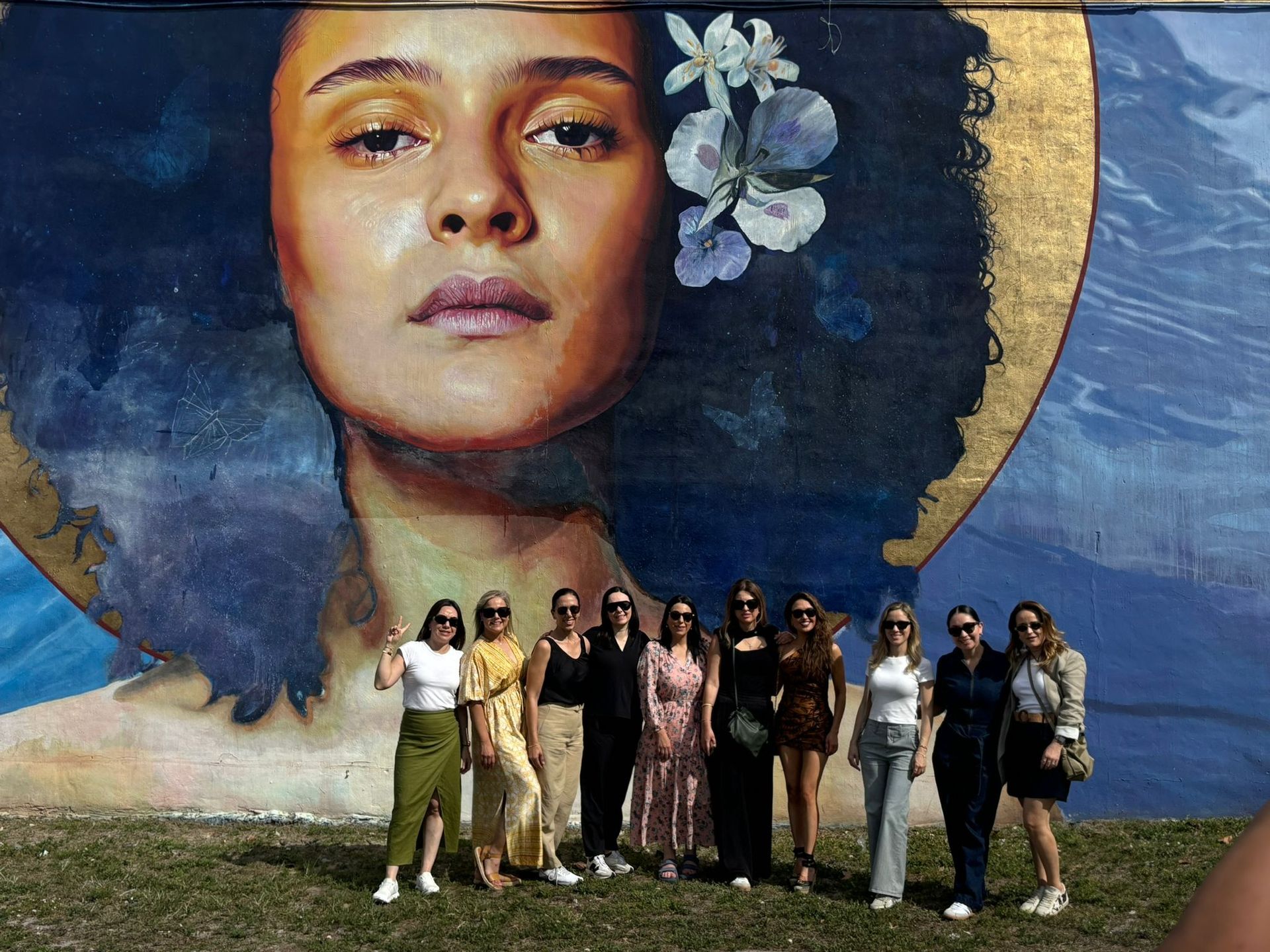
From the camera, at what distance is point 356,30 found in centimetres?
844

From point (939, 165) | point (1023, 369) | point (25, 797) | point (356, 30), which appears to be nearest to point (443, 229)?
point (356, 30)

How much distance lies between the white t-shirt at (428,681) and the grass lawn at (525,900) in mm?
966

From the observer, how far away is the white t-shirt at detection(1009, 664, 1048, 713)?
21.3 feet

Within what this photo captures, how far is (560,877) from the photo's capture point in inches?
265

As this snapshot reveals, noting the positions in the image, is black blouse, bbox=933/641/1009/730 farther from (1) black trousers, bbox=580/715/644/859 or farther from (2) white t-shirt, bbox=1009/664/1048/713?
(1) black trousers, bbox=580/715/644/859

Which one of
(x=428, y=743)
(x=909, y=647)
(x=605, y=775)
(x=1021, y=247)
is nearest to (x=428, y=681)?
(x=428, y=743)

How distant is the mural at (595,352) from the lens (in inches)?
320

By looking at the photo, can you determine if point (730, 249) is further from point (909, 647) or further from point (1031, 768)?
point (1031, 768)

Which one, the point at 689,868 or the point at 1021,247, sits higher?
the point at 1021,247

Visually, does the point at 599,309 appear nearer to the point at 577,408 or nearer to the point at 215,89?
the point at 577,408

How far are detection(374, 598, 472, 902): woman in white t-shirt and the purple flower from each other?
283 cm

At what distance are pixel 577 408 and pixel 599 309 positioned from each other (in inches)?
26.5

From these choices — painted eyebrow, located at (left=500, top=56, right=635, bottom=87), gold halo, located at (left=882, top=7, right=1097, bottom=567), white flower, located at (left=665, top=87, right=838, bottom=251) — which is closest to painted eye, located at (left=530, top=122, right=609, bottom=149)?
painted eyebrow, located at (left=500, top=56, right=635, bottom=87)

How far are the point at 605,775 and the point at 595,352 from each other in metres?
2.79
